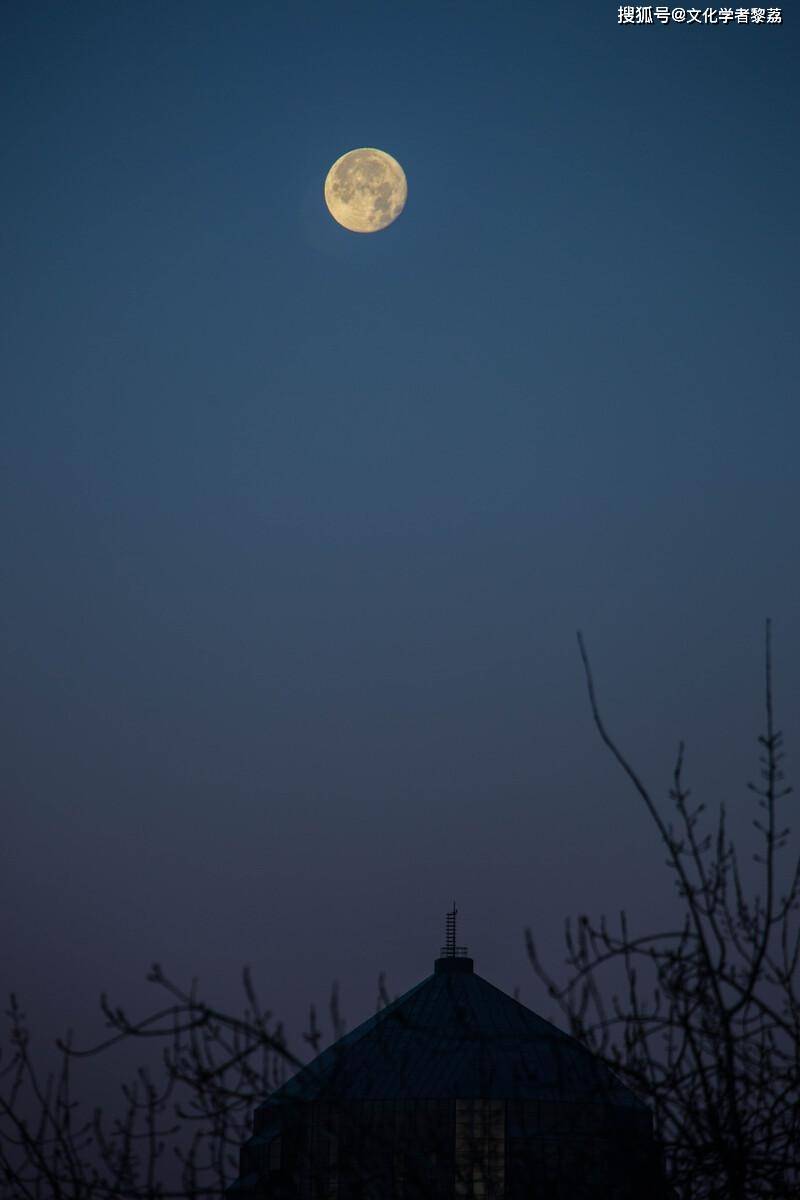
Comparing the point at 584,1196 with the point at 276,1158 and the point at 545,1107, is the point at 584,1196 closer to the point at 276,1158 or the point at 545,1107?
the point at 545,1107

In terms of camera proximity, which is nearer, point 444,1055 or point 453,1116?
point 444,1055

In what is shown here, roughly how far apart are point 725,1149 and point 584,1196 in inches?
61.7

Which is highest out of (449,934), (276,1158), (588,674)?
(449,934)

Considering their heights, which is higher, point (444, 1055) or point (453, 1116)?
point (444, 1055)

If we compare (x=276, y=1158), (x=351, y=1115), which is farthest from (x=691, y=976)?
(x=276, y=1158)

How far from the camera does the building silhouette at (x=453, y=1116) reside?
784cm

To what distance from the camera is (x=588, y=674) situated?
6590 mm

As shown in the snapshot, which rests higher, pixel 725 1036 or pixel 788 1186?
pixel 725 1036

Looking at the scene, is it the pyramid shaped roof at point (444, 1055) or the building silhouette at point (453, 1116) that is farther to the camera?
the pyramid shaped roof at point (444, 1055)

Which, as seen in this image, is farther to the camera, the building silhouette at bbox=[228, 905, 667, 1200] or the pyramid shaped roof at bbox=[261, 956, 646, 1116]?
the pyramid shaped roof at bbox=[261, 956, 646, 1116]

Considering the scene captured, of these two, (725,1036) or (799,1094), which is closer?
(725,1036)

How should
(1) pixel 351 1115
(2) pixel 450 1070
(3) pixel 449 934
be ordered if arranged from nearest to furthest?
1. (1) pixel 351 1115
2. (2) pixel 450 1070
3. (3) pixel 449 934

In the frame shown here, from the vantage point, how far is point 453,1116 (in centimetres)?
6372

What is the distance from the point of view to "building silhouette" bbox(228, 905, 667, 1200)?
784 centimetres
